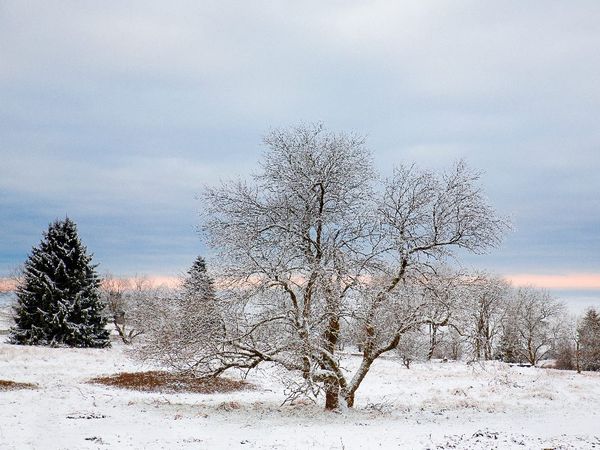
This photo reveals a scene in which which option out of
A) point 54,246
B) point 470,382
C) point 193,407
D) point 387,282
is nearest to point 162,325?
point 193,407

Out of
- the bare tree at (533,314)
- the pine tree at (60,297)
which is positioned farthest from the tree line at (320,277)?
the bare tree at (533,314)

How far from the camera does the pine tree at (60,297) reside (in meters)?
38.4

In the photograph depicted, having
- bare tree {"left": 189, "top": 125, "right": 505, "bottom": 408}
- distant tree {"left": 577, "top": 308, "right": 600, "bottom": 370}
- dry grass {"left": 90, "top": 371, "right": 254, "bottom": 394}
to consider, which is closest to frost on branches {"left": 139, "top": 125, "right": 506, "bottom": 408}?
bare tree {"left": 189, "top": 125, "right": 505, "bottom": 408}

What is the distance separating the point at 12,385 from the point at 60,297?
20.4 meters

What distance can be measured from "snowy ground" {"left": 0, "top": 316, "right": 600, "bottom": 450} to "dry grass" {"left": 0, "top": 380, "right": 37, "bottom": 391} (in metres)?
0.60

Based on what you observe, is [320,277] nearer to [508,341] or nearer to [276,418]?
[276,418]

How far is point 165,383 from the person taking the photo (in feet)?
78.0

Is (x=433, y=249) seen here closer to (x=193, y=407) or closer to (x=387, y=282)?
(x=387, y=282)

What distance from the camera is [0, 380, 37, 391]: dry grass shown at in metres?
19.1

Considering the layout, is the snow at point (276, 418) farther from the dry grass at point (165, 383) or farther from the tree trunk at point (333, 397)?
the dry grass at point (165, 383)

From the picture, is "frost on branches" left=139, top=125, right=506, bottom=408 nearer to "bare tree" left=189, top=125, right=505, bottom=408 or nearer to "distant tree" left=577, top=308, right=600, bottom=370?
"bare tree" left=189, top=125, right=505, bottom=408

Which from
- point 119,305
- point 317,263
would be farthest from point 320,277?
point 119,305

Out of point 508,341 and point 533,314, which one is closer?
point 508,341

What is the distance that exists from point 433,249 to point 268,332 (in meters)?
6.49
